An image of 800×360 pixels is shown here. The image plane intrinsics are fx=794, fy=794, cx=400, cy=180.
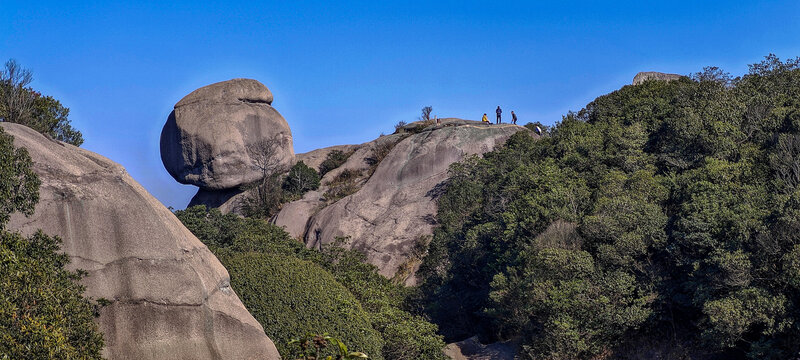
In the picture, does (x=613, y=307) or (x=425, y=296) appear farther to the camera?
(x=425, y=296)

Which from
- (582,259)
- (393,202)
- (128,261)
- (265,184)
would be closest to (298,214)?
(265,184)

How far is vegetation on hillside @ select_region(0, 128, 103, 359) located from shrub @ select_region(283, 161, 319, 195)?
4168 centimetres

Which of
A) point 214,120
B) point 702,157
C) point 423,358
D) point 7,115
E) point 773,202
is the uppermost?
point 214,120

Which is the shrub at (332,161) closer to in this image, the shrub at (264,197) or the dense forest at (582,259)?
the shrub at (264,197)

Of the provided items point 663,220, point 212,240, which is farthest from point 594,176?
point 212,240

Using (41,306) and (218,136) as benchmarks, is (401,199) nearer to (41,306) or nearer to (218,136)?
(218,136)

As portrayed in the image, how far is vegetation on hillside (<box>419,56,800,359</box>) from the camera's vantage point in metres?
21.9

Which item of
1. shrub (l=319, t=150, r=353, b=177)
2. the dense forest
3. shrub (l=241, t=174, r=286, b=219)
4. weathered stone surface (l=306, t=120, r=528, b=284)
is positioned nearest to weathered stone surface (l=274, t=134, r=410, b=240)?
shrub (l=319, t=150, r=353, b=177)

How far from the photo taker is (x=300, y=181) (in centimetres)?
5619

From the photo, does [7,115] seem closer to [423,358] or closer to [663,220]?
[423,358]

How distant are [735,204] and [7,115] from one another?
2298 centimetres

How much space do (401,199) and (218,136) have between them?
1393 centimetres

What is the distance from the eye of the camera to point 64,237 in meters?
14.2

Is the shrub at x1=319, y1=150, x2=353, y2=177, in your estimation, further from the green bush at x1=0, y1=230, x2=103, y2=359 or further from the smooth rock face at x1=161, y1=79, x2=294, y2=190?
the green bush at x1=0, y1=230, x2=103, y2=359
